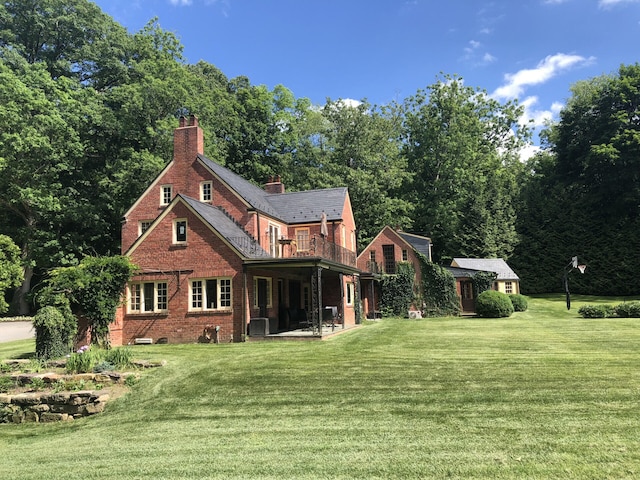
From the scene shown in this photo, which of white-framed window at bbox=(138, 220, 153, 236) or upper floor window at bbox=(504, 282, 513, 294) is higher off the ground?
white-framed window at bbox=(138, 220, 153, 236)

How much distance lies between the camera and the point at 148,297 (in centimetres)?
1947

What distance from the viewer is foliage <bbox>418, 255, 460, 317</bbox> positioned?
107 ft

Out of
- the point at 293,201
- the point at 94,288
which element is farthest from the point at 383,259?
the point at 94,288

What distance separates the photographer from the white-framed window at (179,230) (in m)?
19.2

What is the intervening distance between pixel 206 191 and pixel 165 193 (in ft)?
8.82

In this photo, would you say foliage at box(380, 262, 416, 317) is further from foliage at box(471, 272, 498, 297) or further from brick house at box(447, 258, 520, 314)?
foliage at box(471, 272, 498, 297)

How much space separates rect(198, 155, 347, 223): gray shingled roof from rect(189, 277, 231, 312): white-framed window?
656 cm

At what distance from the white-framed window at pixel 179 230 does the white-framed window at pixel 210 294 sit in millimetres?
1772

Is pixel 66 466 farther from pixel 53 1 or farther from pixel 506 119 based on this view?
pixel 506 119

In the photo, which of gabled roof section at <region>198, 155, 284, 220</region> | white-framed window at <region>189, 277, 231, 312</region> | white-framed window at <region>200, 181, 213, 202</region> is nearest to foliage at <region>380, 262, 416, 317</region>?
gabled roof section at <region>198, 155, 284, 220</region>

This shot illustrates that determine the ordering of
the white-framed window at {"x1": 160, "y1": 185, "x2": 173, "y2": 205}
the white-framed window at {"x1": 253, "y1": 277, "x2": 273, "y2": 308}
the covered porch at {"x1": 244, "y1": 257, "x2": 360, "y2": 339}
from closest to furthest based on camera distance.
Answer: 1. the covered porch at {"x1": 244, "y1": 257, "x2": 360, "y2": 339}
2. the white-framed window at {"x1": 253, "y1": 277, "x2": 273, "y2": 308}
3. the white-framed window at {"x1": 160, "y1": 185, "x2": 173, "y2": 205}

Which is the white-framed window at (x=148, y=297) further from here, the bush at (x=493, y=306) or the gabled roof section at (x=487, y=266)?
the gabled roof section at (x=487, y=266)

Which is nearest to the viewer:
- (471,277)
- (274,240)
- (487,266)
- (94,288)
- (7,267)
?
(94,288)

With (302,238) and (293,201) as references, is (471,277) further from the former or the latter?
(293,201)
